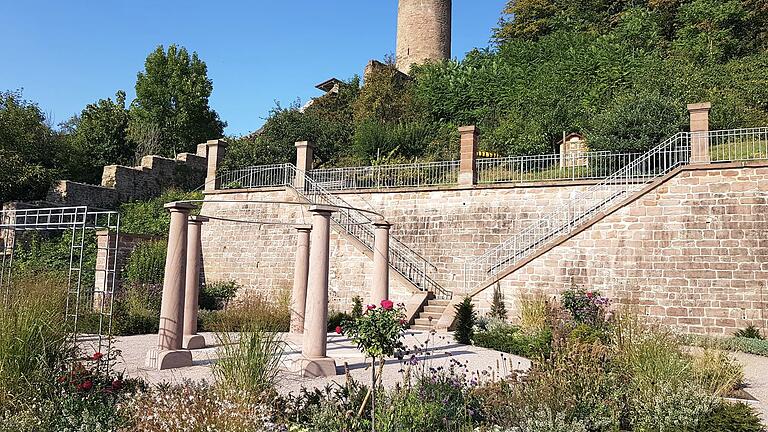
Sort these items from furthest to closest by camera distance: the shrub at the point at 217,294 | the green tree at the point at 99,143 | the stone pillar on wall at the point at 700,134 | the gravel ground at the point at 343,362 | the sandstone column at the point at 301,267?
the green tree at the point at 99,143 < the shrub at the point at 217,294 < the stone pillar on wall at the point at 700,134 < the sandstone column at the point at 301,267 < the gravel ground at the point at 343,362

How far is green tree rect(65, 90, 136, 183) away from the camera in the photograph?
26.6 metres

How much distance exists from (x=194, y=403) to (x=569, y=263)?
11589 mm

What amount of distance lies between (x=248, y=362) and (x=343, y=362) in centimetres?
353

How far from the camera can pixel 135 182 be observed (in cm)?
2380

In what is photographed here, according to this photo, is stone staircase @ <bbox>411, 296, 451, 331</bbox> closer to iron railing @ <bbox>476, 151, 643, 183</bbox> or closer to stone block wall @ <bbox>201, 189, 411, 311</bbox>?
stone block wall @ <bbox>201, 189, 411, 311</bbox>

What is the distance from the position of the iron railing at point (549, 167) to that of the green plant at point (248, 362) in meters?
12.3

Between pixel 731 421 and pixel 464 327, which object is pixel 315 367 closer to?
pixel 731 421

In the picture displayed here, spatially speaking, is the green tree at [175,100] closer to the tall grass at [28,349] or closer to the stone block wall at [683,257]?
the stone block wall at [683,257]

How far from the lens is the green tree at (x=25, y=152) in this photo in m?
19.5

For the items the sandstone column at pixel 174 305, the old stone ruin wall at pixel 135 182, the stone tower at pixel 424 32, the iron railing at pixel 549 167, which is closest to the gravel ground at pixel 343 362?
the sandstone column at pixel 174 305

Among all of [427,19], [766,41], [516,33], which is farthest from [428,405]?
[427,19]

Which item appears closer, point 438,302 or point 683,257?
point 683,257

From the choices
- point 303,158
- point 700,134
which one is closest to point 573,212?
point 700,134

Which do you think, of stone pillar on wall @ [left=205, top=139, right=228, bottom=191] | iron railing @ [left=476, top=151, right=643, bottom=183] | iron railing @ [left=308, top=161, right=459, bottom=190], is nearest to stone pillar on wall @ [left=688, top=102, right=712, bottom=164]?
iron railing @ [left=476, top=151, right=643, bottom=183]
